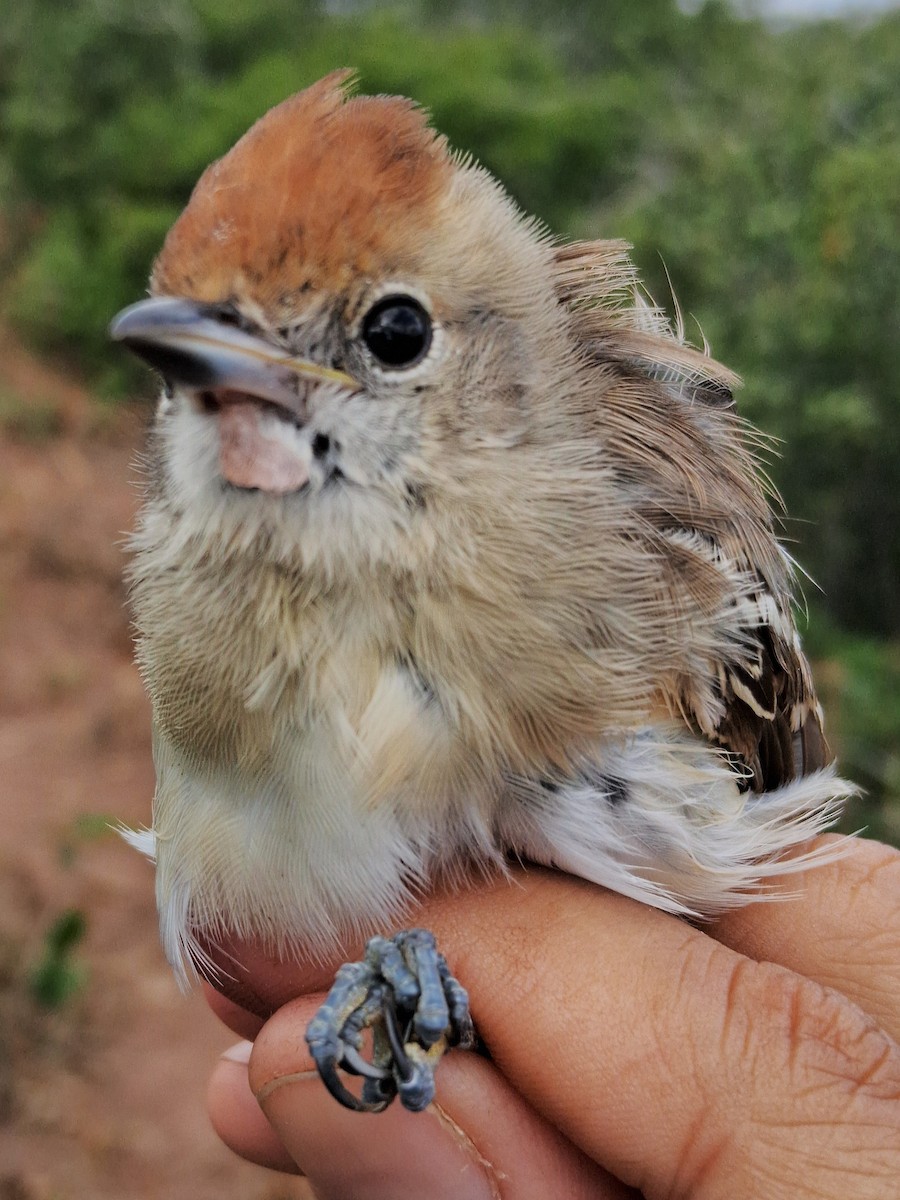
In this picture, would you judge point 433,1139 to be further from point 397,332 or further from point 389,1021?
point 397,332

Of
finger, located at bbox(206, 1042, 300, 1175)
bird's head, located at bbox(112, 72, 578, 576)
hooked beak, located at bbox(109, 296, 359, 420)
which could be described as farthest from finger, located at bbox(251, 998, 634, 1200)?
hooked beak, located at bbox(109, 296, 359, 420)

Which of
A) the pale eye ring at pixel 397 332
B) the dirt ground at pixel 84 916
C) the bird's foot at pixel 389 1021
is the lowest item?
the dirt ground at pixel 84 916

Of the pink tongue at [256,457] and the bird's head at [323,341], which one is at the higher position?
the bird's head at [323,341]

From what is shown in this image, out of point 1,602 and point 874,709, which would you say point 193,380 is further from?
point 1,602

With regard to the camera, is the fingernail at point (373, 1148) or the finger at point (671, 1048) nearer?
the finger at point (671, 1048)

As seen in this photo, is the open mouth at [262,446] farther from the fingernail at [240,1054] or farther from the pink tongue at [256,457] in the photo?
the fingernail at [240,1054]

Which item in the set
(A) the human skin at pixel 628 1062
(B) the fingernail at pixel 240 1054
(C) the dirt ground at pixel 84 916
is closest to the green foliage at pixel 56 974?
(C) the dirt ground at pixel 84 916
